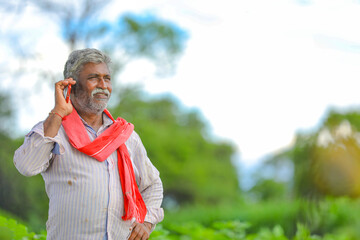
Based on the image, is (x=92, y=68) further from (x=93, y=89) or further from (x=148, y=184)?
(x=148, y=184)

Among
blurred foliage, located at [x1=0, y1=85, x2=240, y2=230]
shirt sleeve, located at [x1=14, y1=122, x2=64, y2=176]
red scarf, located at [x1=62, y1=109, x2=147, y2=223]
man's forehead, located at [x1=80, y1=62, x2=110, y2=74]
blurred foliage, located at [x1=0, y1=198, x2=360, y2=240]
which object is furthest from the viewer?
blurred foliage, located at [x1=0, y1=85, x2=240, y2=230]

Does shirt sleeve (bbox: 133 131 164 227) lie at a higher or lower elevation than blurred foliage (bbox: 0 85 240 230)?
lower

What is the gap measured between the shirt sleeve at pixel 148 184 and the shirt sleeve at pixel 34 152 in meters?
0.48

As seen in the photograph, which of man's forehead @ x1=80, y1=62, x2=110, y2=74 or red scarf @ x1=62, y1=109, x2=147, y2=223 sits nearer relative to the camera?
red scarf @ x1=62, y1=109, x2=147, y2=223

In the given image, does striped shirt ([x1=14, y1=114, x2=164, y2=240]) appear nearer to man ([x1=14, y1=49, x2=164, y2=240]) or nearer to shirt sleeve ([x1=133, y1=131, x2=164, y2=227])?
man ([x1=14, y1=49, x2=164, y2=240])

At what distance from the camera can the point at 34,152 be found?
171 cm

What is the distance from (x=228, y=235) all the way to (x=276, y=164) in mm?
35112

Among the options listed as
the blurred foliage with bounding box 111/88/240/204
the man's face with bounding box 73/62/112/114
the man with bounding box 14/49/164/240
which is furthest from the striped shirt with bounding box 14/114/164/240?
the blurred foliage with bounding box 111/88/240/204

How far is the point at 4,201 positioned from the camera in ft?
36.0

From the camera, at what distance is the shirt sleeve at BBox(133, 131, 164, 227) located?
2.07 m

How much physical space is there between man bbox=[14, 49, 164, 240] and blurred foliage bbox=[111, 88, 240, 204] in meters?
13.4

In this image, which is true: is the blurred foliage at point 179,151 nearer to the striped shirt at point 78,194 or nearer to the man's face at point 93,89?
the man's face at point 93,89

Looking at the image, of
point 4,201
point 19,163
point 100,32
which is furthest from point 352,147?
point 100,32

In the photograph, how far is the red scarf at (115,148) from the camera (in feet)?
6.09
